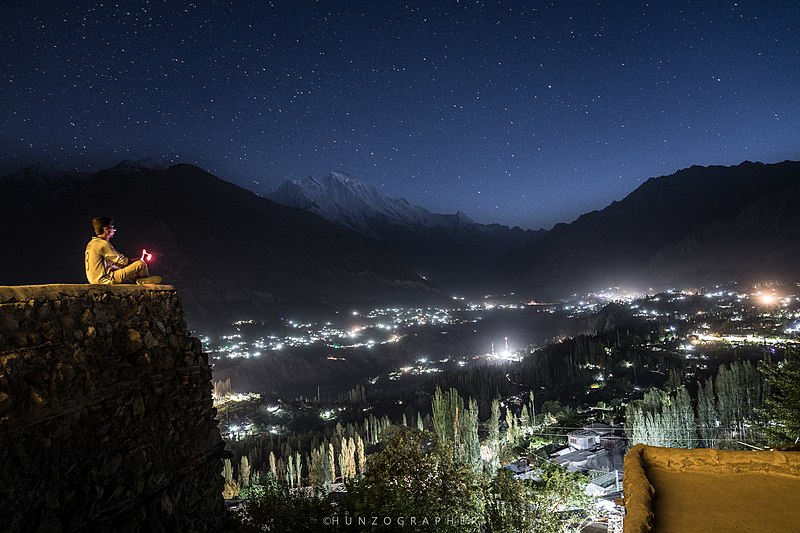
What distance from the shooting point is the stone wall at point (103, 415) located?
14.4ft

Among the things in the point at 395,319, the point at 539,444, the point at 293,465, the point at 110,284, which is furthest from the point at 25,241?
the point at 110,284

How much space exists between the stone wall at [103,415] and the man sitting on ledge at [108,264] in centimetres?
42

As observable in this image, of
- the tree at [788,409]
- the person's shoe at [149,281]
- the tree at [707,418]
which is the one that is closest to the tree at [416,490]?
the person's shoe at [149,281]

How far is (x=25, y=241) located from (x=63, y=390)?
245m

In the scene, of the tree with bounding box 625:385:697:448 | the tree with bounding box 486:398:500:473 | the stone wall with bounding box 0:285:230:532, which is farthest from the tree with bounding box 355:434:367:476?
the stone wall with bounding box 0:285:230:532

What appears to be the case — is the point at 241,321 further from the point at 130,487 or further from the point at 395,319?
the point at 130,487

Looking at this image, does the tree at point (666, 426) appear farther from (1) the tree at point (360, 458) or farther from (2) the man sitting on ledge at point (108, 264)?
(2) the man sitting on ledge at point (108, 264)

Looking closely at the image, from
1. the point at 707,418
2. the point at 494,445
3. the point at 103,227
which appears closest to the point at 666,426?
the point at 707,418

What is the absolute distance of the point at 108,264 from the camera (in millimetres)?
6598

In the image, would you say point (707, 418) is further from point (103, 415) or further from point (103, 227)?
point (103, 227)

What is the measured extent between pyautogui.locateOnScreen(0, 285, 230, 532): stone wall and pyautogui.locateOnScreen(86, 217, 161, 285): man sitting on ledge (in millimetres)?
416

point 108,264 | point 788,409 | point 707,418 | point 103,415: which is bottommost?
point 707,418

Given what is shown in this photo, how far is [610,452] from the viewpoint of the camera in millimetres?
41562

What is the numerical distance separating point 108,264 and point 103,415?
2423 millimetres
